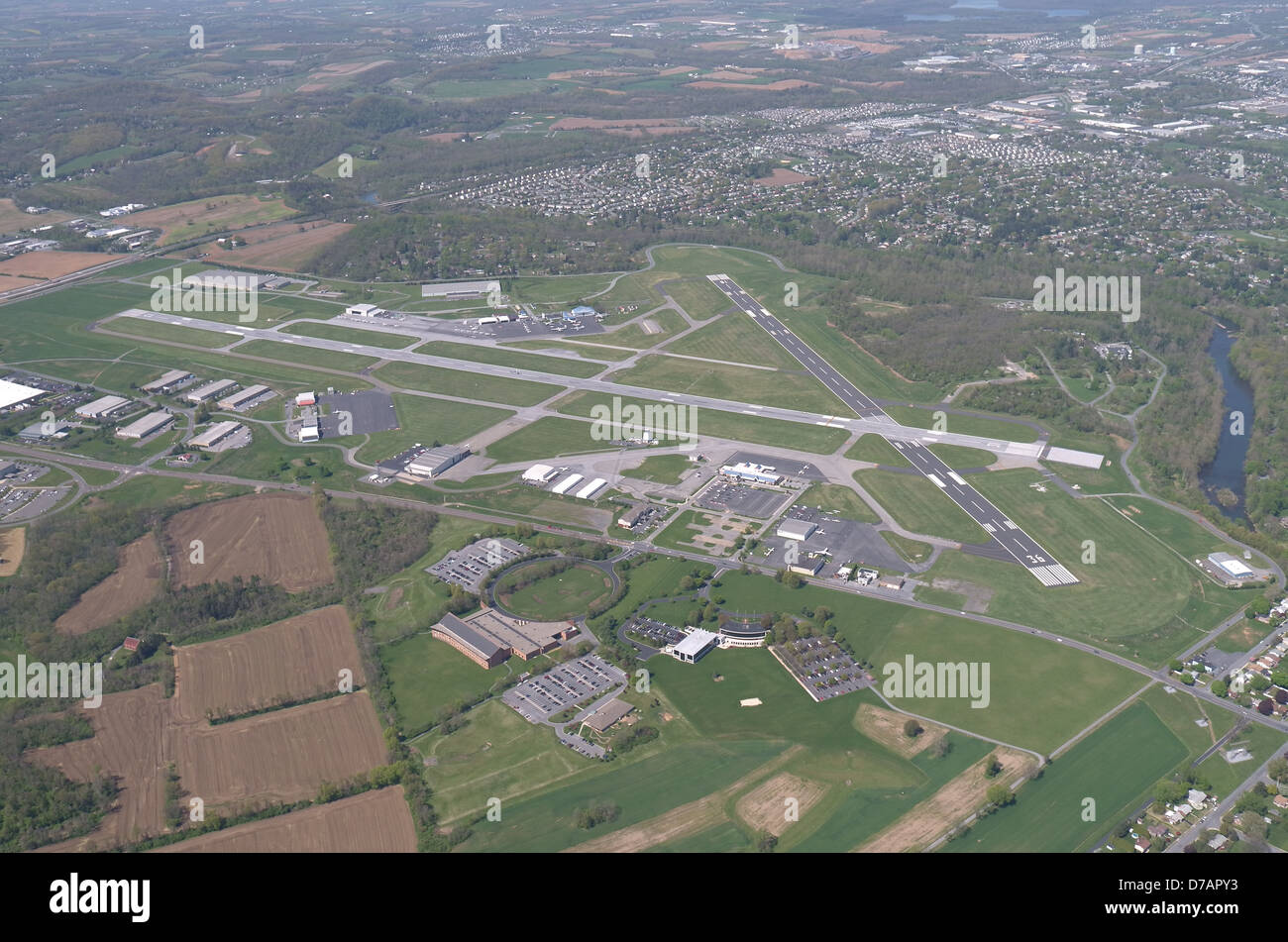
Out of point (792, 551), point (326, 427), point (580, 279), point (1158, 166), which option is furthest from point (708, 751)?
point (1158, 166)

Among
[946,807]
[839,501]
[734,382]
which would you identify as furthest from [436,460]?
[946,807]

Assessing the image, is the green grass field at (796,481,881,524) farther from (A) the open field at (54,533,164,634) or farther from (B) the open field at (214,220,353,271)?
(B) the open field at (214,220,353,271)

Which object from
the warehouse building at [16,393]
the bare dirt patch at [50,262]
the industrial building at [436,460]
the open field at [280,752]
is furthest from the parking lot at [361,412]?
the bare dirt patch at [50,262]

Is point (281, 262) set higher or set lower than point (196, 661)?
higher

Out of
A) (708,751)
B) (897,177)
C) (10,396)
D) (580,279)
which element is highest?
(897,177)

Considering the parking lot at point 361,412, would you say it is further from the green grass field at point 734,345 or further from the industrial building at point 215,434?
the green grass field at point 734,345

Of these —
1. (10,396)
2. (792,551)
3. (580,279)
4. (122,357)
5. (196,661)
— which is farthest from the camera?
(580,279)

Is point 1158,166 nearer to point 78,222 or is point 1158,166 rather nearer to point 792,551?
point 792,551
